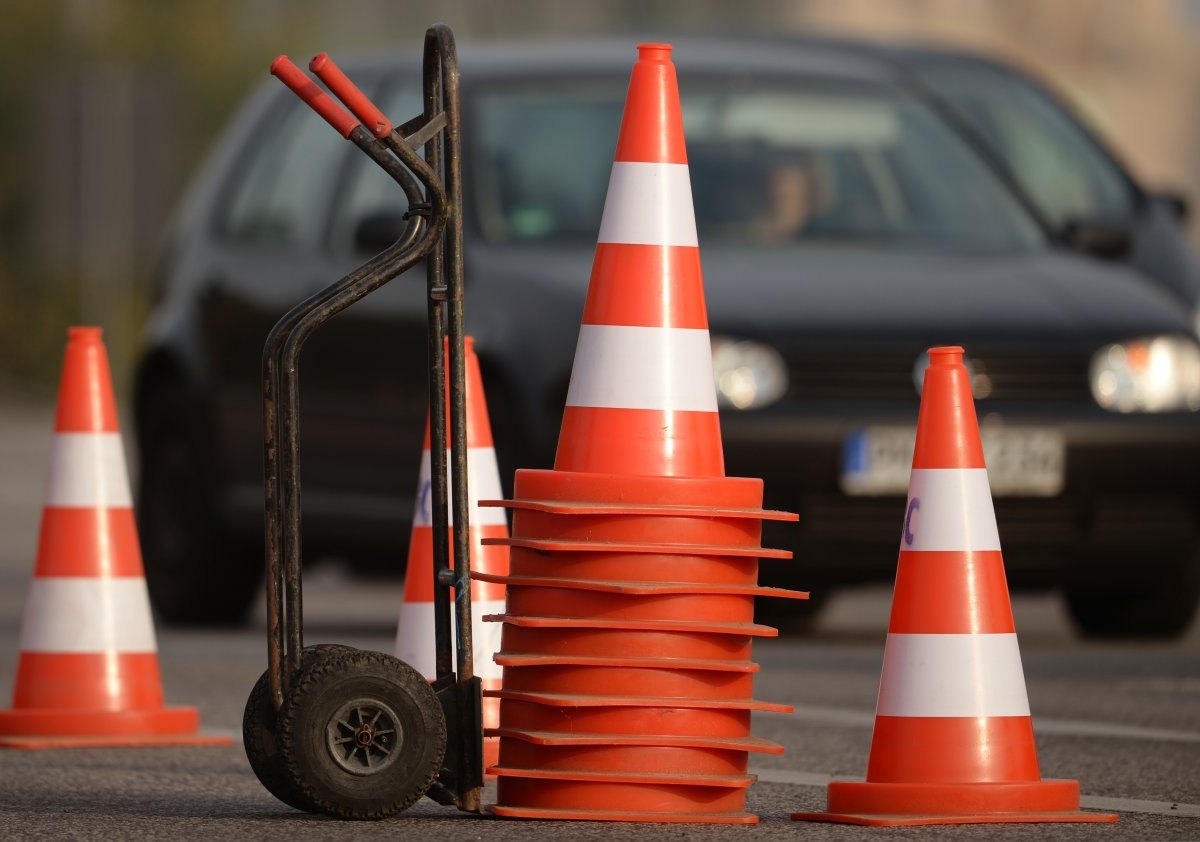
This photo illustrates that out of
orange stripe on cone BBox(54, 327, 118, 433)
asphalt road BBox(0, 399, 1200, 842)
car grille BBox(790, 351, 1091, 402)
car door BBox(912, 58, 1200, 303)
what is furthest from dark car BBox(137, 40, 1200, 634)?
orange stripe on cone BBox(54, 327, 118, 433)

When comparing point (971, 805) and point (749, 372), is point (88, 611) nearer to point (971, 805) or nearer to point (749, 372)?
point (971, 805)

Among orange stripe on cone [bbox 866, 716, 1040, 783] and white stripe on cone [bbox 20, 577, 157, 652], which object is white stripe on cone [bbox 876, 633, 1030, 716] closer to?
orange stripe on cone [bbox 866, 716, 1040, 783]

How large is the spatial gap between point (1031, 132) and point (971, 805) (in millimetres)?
6258

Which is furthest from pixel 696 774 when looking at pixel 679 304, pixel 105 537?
pixel 105 537

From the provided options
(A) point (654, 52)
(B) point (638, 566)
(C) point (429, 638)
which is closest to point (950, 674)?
(B) point (638, 566)

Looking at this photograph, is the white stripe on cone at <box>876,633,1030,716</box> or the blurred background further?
the blurred background

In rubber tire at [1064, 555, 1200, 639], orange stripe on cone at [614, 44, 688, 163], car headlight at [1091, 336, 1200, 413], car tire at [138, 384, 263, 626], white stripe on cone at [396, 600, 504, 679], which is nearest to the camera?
orange stripe on cone at [614, 44, 688, 163]

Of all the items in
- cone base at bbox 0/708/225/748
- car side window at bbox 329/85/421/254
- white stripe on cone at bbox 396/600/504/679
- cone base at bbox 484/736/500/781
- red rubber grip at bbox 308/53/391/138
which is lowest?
cone base at bbox 484/736/500/781

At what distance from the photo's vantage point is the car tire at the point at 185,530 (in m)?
10.3

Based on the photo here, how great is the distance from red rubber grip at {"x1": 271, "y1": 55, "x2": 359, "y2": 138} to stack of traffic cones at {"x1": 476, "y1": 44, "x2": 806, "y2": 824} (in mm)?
500

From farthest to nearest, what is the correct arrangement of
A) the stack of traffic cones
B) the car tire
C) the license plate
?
the car tire → the license plate → the stack of traffic cones

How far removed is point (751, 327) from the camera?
8875 millimetres

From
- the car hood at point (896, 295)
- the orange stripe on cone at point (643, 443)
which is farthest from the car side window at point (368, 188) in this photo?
the orange stripe on cone at point (643, 443)

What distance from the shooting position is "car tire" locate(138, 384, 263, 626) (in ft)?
33.8
